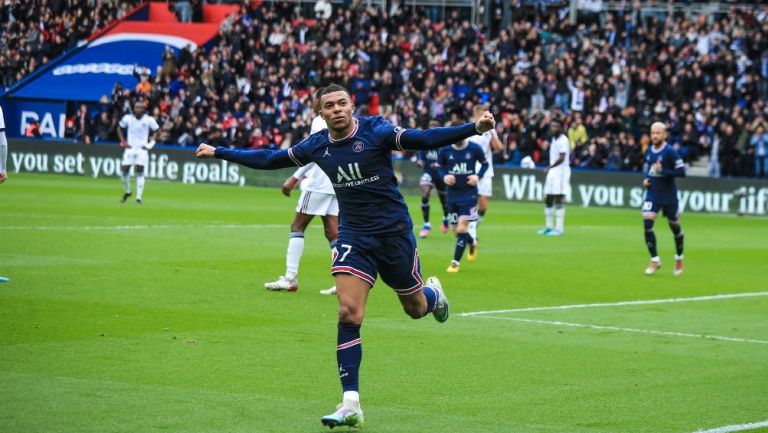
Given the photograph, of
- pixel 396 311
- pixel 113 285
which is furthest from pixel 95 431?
pixel 113 285

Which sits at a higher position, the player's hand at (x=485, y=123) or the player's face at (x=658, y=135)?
the player's hand at (x=485, y=123)

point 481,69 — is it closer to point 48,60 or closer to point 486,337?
point 48,60

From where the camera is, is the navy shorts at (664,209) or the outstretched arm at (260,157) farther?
the navy shorts at (664,209)

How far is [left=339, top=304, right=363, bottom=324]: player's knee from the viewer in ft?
28.4

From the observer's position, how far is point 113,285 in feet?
51.2

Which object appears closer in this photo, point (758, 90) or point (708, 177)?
point (708, 177)

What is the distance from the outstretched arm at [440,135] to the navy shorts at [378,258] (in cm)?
70

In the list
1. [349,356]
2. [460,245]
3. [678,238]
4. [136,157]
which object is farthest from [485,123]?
[136,157]

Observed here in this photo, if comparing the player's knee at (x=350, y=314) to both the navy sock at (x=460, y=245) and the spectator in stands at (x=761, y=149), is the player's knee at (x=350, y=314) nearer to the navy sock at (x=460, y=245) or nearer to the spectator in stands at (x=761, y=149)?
the navy sock at (x=460, y=245)

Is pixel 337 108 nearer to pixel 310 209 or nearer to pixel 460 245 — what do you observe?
pixel 310 209

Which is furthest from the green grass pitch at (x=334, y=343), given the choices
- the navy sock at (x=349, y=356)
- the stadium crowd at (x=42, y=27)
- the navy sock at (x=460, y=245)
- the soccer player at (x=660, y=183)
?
the stadium crowd at (x=42, y=27)

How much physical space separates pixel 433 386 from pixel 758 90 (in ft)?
104

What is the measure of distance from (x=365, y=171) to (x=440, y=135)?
0.72m

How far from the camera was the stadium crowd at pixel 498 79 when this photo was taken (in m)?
38.6
